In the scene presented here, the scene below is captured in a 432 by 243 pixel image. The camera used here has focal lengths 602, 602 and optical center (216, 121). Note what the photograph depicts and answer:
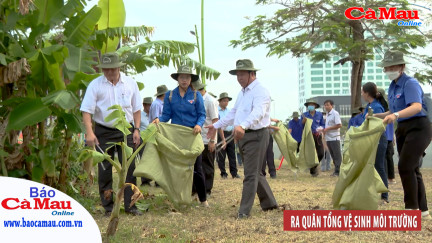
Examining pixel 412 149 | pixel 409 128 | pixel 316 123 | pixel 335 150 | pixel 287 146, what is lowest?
pixel 335 150

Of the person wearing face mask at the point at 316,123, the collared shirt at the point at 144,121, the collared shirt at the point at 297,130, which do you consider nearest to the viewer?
the collared shirt at the point at 144,121

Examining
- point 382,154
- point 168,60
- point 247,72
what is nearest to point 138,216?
point 247,72

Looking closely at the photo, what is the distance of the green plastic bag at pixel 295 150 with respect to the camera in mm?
13688

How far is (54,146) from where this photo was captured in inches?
278

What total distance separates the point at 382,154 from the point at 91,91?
4107 mm

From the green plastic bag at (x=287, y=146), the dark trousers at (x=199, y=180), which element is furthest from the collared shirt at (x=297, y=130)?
the dark trousers at (x=199, y=180)

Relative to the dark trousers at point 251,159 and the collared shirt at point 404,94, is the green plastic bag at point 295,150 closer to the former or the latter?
the dark trousers at point 251,159

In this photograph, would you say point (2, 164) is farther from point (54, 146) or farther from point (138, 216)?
point (138, 216)

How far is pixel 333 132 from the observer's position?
1445 cm

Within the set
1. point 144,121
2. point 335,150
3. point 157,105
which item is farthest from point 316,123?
point 157,105

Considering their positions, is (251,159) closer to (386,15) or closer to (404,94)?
(404,94)

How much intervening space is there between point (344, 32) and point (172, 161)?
13.7 m

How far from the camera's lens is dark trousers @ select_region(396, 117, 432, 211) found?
659cm

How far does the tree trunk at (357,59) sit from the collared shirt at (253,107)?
1277 centimetres
